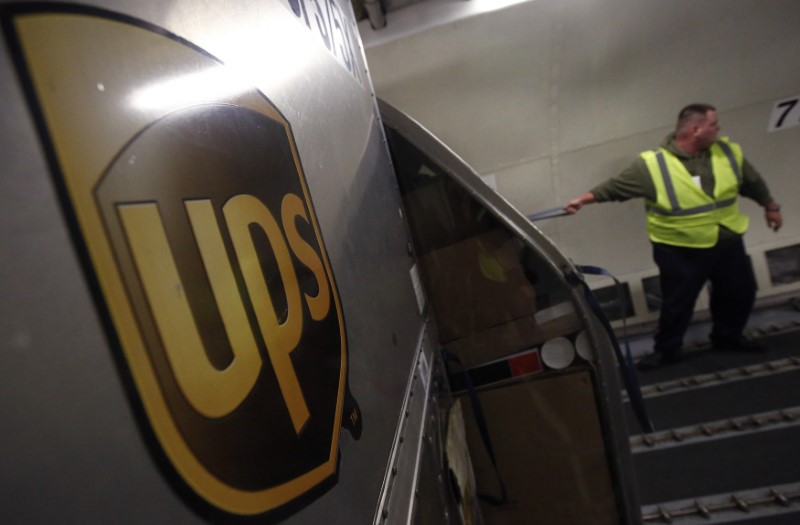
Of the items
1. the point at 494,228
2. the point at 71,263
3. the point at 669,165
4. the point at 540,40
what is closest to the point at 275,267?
the point at 71,263

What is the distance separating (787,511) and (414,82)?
2687 mm

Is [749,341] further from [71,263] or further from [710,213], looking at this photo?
[71,263]

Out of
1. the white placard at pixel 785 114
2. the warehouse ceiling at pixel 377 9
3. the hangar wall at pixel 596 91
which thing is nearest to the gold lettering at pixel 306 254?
the warehouse ceiling at pixel 377 9

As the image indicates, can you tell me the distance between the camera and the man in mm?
2396

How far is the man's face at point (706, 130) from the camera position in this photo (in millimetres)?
2365

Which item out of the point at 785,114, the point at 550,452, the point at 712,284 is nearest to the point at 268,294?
the point at 550,452

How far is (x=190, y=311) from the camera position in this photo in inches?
10.2

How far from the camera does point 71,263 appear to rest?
0.64ft

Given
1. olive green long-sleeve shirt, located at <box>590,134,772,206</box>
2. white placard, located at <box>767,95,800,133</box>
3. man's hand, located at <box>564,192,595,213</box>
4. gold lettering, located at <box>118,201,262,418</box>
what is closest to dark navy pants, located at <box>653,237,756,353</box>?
olive green long-sleeve shirt, located at <box>590,134,772,206</box>

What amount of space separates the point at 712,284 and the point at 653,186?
81 cm

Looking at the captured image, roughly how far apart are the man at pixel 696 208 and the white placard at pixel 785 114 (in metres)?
0.55

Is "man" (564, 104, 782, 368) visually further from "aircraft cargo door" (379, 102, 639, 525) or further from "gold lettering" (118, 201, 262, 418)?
"gold lettering" (118, 201, 262, 418)

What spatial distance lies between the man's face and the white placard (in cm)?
66

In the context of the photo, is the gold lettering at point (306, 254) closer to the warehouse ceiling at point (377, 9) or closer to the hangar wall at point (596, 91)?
the warehouse ceiling at point (377, 9)
